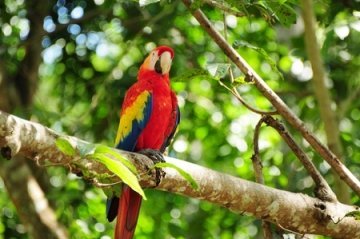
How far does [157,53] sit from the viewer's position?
2.91 meters

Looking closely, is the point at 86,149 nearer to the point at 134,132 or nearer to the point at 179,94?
the point at 134,132

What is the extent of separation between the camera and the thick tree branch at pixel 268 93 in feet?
6.33

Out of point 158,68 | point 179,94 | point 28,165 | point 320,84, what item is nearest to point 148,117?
point 158,68

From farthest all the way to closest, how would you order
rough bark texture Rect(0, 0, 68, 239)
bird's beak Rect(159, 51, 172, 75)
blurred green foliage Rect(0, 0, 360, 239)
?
blurred green foliage Rect(0, 0, 360, 239), rough bark texture Rect(0, 0, 68, 239), bird's beak Rect(159, 51, 172, 75)

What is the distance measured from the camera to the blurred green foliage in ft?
11.5

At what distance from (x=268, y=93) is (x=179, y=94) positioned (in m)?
2.24

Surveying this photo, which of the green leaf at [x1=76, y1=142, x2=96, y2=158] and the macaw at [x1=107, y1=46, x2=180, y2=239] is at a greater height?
the green leaf at [x1=76, y1=142, x2=96, y2=158]

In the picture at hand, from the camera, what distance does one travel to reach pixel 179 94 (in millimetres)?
4172

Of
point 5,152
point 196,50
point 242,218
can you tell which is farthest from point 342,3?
point 5,152

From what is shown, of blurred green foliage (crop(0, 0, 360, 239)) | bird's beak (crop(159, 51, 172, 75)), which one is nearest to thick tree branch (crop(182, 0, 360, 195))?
bird's beak (crop(159, 51, 172, 75))

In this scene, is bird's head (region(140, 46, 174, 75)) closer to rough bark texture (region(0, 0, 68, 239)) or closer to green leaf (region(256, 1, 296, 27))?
rough bark texture (region(0, 0, 68, 239))

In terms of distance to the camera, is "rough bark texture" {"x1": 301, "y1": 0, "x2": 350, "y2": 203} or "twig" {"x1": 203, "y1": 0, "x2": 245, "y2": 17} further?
"rough bark texture" {"x1": 301, "y1": 0, "x2": 350, "y2": 203}

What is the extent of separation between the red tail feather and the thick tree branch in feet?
2.13

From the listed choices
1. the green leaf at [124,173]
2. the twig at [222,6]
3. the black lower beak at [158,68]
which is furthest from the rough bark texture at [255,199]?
the black lower beak at [158,68]
